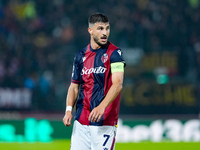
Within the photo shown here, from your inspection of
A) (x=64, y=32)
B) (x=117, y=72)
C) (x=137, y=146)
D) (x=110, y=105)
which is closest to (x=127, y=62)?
Result: (x=64, y=32)

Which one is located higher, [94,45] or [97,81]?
[94,45]

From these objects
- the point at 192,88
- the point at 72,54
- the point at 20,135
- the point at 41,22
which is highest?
the point at 41,22

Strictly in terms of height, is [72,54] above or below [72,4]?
below

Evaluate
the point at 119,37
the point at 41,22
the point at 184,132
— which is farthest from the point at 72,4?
the point at 184,132

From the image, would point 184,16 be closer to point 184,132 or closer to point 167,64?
point 167,64

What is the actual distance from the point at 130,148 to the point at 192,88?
6062mm

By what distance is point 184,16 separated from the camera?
1520cm

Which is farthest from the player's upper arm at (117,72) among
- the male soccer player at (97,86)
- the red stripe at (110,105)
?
the red stripe at (110,105)

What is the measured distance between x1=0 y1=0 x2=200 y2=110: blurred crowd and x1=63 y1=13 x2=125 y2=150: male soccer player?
7.96 m

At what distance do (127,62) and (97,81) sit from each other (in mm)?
8629

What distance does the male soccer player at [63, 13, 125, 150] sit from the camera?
5020mm

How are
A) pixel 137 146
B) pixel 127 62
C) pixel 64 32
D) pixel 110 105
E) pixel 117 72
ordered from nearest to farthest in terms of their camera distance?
pixel 117 72 < pixel 110 105 < pixel 137 146 < pixel 127 62 < pixel 64 32

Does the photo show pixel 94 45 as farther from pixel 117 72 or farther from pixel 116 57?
pixel 117 72

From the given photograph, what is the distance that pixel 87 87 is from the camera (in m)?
5.22
